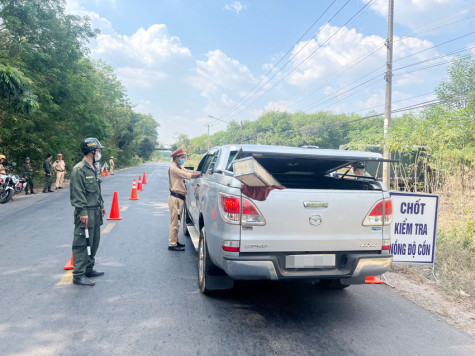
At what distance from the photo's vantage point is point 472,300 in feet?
14.6

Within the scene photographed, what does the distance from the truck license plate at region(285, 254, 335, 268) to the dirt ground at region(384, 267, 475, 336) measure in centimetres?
156

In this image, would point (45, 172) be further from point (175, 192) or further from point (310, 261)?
point (310, 261)

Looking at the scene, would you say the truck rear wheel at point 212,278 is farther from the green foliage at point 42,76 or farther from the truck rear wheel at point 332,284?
the green foliage at point 42,76

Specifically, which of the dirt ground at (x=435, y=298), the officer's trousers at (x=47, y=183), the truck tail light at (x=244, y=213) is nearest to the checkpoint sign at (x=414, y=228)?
the dirt ground at (x=435, y=298)

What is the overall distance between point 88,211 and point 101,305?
1.30 metres

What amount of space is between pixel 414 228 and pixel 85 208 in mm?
4537

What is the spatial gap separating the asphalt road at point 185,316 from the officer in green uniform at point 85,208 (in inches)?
9.4

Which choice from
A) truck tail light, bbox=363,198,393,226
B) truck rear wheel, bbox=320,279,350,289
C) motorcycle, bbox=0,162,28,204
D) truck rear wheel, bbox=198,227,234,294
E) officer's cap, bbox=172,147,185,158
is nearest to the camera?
truck tail light, bbox=363,198,393,226

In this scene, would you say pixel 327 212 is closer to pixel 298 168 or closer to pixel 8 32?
pixel 298 168

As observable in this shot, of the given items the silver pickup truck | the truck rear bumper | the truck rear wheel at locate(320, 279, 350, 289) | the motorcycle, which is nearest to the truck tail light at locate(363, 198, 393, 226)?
the silver pickup truck

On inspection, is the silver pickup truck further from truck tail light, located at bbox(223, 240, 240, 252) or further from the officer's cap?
the officer's cap

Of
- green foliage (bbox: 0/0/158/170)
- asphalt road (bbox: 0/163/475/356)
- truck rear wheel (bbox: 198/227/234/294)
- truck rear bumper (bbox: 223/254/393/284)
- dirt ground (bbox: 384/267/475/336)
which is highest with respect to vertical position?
green foliage (bbox: 0/0/158/170)

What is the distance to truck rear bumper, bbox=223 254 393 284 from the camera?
332 cm

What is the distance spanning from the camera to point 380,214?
12.0 ft
